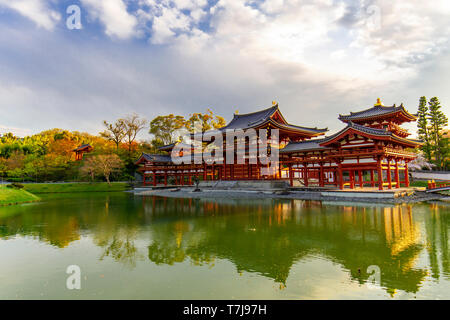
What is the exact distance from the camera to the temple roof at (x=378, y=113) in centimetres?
2516

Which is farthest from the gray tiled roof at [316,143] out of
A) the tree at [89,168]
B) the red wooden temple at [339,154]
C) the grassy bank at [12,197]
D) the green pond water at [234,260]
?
the tree at [89,168]

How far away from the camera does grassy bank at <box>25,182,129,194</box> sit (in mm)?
40000

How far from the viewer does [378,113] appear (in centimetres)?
2609

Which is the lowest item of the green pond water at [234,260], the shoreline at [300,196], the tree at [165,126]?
the green pond water at [234,260]

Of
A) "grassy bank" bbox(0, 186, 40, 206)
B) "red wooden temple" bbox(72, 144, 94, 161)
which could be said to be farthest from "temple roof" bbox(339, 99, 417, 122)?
"red wooden temple" bbox(72, 144, 94, 161)

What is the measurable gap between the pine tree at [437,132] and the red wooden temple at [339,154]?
23.5 feet

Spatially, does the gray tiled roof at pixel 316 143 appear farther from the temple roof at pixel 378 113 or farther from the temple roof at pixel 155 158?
the temple roof at pixel 155 158

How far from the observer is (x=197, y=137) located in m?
42.4

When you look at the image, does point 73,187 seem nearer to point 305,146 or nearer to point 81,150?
point 81,150

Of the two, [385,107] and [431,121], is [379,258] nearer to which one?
[385,107]

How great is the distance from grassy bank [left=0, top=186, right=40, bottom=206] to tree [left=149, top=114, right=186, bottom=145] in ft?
104

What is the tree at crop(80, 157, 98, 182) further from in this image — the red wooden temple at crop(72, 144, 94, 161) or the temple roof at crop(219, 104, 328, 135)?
the temple roof at crop(219, 104, 328, 135)

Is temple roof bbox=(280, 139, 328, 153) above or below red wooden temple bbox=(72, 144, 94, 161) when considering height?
below
